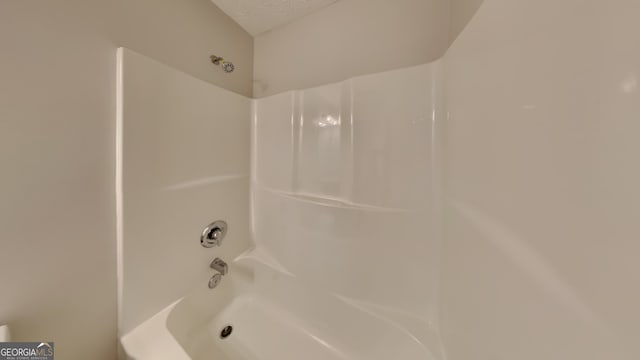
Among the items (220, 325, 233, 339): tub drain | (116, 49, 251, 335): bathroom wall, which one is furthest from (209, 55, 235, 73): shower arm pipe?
(220, 325, 233, 339): tub drain

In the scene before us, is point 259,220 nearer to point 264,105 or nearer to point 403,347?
point 264,105

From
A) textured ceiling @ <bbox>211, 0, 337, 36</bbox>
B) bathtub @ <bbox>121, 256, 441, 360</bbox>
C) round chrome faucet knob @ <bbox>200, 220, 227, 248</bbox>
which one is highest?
textured ceiling @ <bbox>211, 0, 337, 36</bbox>

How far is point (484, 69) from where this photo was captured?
489 millimetres

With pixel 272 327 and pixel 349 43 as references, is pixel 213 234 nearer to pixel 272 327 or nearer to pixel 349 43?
pixel 272 327

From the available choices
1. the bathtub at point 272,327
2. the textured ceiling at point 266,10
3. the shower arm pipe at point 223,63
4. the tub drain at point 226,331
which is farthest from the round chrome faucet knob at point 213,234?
the textured ceiling at point 266,10

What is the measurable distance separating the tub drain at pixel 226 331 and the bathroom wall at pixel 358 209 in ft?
0.91

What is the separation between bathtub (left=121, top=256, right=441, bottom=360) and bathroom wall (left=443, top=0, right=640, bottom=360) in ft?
1.33

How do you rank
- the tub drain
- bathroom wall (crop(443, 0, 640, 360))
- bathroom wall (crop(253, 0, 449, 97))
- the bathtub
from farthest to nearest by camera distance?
the tub drain
bathroom wall (crop(253, 0, 449, 97))
the bathtub
bathroom wall (crop(443, 0, 640, 360))

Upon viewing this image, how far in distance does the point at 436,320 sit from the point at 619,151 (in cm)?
93

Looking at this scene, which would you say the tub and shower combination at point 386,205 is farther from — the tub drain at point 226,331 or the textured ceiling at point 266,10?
the textured ceiling at point 266,10

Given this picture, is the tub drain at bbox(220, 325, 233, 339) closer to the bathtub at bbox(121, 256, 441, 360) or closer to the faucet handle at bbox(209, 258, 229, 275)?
the bathtub at bbox(121, 256, 441, 360)

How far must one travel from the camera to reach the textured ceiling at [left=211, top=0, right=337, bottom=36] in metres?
1.13

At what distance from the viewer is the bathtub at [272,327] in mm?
767

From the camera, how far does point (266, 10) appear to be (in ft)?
3.92
